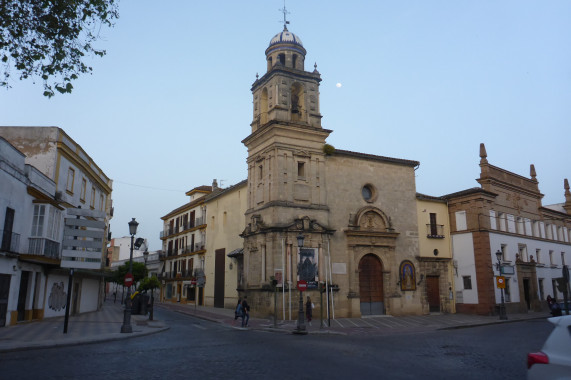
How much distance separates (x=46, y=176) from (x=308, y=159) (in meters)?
14.8

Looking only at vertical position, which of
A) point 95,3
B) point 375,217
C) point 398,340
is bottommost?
point 398,340

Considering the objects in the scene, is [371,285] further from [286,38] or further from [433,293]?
[286,38]

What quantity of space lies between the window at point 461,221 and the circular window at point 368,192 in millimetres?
7396

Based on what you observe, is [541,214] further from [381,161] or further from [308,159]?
[308,159]

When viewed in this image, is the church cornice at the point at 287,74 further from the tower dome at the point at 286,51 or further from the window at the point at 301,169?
the window at the point at 301,169

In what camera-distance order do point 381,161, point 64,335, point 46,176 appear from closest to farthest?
1. point 64,335
2. point 46,176
3. point 381,161

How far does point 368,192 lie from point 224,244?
14618mm

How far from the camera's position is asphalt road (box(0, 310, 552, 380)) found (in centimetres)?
910

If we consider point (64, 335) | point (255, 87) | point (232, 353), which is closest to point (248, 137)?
point (255, 87)

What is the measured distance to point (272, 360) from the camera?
10906 mm

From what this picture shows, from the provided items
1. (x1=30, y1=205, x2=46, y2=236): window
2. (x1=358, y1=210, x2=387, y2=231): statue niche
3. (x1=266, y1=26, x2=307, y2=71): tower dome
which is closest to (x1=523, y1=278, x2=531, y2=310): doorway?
(x1=358, y1=210, x2=387, y2=231): statue niche

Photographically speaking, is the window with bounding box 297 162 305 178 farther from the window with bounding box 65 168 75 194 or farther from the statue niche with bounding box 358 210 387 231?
the window with bounding box 65 168 75 194

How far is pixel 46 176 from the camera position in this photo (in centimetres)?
2216

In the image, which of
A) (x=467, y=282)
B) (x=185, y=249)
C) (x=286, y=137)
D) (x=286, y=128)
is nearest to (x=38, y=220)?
(x=286, y=137)
